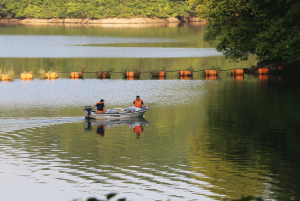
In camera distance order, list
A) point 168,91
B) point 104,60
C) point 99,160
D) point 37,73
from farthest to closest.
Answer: point 104,60 → point 37,73 → point 168,91 → point 99,160

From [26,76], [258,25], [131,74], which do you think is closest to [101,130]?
[258,25]

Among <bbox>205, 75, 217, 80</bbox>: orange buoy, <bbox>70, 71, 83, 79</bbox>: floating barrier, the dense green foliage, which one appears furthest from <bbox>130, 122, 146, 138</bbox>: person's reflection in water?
<bbox>70, 71, 83, 79</bbox>: floating barrier

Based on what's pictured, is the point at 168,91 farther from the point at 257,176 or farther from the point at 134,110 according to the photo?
the point at 257,176

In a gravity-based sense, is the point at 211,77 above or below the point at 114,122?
above

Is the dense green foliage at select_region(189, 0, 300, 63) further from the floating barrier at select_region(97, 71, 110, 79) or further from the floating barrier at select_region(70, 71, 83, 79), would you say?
the floating barrier at select_region(70, 71, 83, 79)

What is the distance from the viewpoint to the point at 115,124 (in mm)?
35344

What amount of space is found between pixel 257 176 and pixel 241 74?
44.0 m

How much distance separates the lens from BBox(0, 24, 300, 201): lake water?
21.0 m

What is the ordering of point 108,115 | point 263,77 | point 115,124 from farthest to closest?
point 263,77, point 108,115, point 115,124

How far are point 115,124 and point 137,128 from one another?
7.30ft

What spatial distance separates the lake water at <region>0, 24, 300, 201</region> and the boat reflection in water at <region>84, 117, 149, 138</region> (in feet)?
0.28

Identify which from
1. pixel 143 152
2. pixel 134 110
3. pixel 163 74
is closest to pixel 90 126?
pixel 134 110

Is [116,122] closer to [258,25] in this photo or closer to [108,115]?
[108,115]

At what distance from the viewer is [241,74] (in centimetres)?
6519
